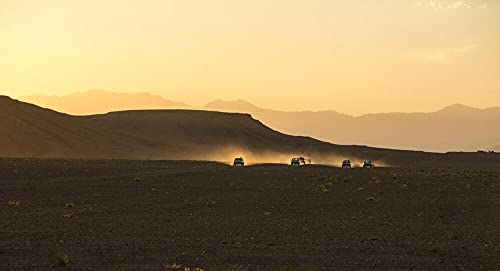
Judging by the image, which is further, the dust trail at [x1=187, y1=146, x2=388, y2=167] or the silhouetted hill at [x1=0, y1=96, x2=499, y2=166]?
the dust trail at [x1=187, y1=146, x2=388, y2=167]

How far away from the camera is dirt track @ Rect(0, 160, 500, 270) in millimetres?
16109

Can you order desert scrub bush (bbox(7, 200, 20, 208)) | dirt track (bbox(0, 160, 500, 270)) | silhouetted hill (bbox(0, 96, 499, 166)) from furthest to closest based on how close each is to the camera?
silhouetted hill (bbox(0, 96, 499, 166))
desert scrub bush (bbox(7, 200, 20, 208))
dirt track (bbox(0, 160, 500, 270))

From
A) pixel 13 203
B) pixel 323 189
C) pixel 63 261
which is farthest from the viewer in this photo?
pixel 323 189

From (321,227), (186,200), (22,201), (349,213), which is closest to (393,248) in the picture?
(321,227)

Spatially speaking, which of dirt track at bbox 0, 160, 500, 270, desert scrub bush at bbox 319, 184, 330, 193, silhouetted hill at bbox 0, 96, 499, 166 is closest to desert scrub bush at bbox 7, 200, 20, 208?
dirt track at bbox 0, 160, 500, 270

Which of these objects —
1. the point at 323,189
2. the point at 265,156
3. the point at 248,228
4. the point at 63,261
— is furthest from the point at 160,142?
the point at 63,261

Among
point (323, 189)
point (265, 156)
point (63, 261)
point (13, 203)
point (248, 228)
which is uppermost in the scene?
point (265, 156)

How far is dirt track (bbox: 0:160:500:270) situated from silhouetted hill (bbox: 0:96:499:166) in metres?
88.2

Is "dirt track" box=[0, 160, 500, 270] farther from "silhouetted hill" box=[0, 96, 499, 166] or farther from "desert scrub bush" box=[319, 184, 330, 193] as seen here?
"silhouetted hill" box=[0, 96, 499, 166]

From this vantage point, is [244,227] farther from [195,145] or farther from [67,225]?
[195,145]

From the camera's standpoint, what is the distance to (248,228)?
21.9 m

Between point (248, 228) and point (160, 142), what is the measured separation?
14581 centimetres

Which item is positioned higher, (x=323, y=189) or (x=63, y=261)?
(x=323, y=189)

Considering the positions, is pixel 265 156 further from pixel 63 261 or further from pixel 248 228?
pixel 63 261
